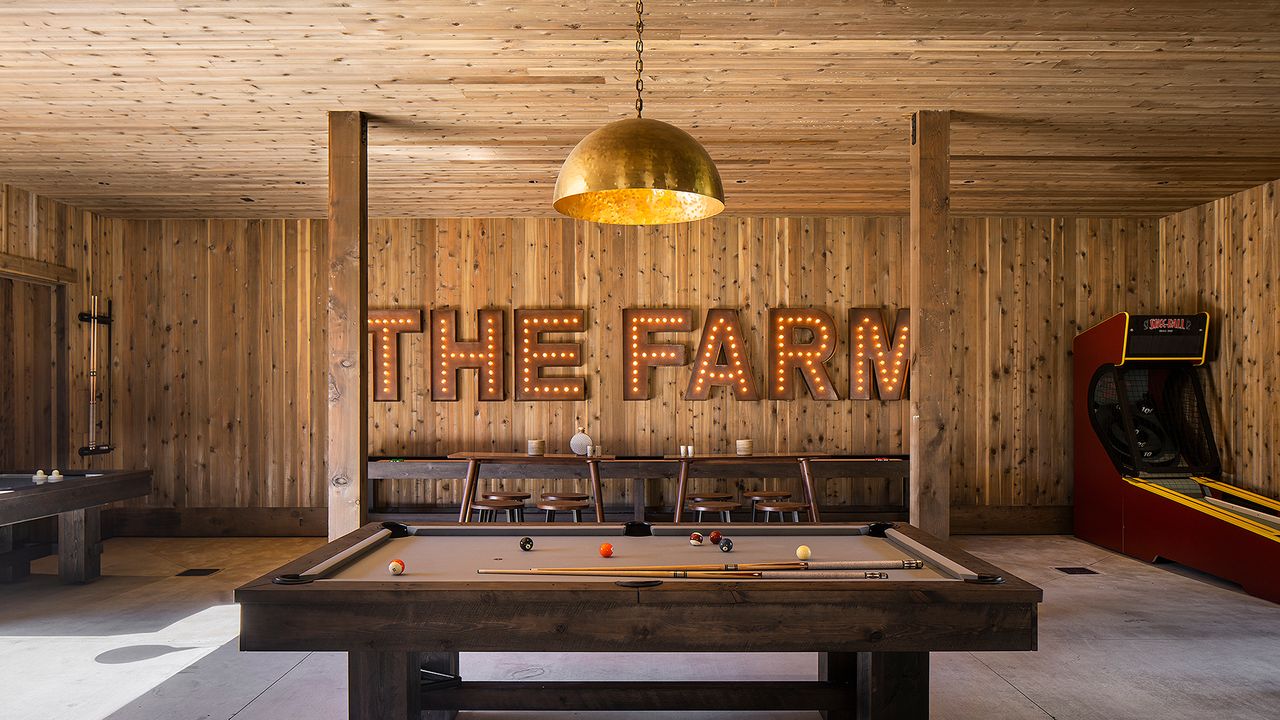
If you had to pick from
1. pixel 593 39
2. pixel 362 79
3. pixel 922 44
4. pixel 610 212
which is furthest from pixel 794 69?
pixel 362 79

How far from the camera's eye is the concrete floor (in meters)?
3.58

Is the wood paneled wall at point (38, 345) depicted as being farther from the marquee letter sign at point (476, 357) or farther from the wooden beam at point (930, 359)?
the wooden beam at point (930, 359)

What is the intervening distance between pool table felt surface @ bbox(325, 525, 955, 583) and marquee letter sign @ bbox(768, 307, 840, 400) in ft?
13.1

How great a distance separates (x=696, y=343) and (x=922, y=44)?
4084mm

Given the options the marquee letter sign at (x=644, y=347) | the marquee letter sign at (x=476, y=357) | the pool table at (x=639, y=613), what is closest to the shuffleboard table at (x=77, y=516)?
the marquee letter sign at (x=476, y=357)

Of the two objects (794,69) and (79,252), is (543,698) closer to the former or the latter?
(794,69)

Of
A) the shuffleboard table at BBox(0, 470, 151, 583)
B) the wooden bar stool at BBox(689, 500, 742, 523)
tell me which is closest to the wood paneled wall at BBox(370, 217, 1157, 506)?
the wooden bar stool at BBox(689, 500, 742, 523)

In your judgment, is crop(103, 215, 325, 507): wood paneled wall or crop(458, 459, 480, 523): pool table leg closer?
crop(458, 459, 480, 523): pool table leg

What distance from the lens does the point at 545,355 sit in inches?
296

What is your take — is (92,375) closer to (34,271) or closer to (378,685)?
(34,271)

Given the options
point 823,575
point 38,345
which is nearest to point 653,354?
point 823,575

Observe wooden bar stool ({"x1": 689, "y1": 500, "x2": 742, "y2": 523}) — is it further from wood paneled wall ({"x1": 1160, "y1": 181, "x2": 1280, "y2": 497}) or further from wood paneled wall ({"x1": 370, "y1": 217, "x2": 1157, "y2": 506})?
wood paneled wall ({"x1": 1160, "y1": 181, "x2": 1280, "y2": 497})

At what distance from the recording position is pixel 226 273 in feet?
25.1

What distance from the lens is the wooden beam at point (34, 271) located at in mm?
6203
